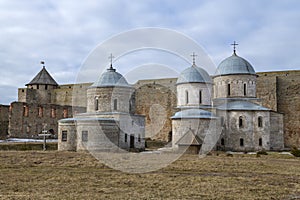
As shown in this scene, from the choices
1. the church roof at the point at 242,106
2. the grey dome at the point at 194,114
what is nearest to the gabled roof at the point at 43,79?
the grey dome at the point at 194,114

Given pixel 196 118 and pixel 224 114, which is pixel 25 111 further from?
pixel 224 114

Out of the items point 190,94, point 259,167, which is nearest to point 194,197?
point 259,167

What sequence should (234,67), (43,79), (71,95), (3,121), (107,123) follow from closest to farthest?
1. (107,123)
2. (234,67)
3. (3,121)
4. (71,95)
5. (43,79)

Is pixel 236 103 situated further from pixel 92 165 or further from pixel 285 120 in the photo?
pixel 92 165

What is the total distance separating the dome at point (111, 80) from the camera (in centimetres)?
2712

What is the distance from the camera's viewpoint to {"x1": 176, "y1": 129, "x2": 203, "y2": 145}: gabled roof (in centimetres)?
2476

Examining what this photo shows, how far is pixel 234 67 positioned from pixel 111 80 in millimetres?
9960

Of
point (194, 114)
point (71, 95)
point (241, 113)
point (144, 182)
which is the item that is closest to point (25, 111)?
point (71, 95)

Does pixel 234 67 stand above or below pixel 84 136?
above

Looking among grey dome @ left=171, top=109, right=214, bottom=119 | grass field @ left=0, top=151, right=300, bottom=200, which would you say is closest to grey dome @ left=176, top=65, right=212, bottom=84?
grey dome @ left=171, top=109, right=214, bottom=119

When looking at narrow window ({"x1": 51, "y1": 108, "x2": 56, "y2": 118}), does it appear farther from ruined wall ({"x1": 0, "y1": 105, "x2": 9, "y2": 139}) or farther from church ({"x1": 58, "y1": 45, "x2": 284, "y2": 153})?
church ({"x1": 58, "y1": 45, "x2": 284, "y2": 153})

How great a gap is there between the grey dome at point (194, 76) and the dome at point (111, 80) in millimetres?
4577

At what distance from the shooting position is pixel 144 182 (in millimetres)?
10875

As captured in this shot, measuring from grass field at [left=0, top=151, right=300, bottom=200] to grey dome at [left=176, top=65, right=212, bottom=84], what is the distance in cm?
1404
